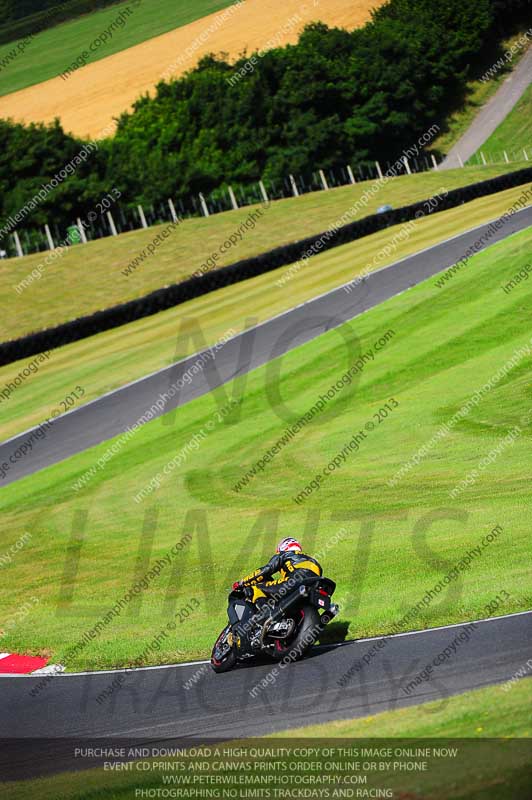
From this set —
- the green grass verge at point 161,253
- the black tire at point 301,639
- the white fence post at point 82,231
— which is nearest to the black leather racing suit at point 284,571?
the black tire at point 301,639

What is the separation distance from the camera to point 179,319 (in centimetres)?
3684

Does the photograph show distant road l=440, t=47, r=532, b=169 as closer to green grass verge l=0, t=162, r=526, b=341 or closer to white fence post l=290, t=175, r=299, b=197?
white fence post l=290, t=175, r=299, b=197

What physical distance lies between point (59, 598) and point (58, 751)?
23.0 ft

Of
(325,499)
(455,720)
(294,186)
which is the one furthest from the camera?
(294,186)

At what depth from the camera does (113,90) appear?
9781 cm

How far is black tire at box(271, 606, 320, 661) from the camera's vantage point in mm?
10719

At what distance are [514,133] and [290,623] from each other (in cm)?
7148

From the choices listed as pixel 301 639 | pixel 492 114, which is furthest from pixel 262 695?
pixel 492 114

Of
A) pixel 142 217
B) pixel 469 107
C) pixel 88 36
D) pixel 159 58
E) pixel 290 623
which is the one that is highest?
pixel 88 36

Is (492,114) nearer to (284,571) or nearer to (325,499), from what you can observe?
(325,499)

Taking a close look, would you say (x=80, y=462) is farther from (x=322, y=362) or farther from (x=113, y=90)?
(x=113, y=90)

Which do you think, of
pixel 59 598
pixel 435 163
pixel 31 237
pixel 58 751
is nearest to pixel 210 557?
pixel 59 598

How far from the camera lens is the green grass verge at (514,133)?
74.0 m

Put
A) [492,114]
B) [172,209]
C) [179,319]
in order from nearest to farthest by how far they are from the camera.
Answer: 1. [179,319]
2. [172,209]
3. [492,114]
